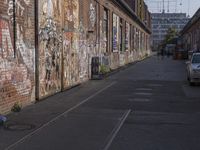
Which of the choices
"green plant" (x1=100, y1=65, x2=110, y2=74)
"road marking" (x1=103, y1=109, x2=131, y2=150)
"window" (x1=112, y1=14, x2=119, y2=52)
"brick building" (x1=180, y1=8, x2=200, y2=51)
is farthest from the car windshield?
"brick building" (x1=180, y1=8, x2=200, y2=51)

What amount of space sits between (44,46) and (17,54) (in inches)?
134

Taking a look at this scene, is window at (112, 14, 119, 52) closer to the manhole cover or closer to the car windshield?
the car windshield

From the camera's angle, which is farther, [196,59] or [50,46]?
[196,59]

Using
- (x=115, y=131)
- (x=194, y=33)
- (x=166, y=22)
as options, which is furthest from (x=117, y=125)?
(x=166, y=22)

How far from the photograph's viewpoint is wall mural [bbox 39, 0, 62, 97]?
1747cm

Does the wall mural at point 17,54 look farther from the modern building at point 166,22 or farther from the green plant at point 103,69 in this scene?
the modern building at point 166,22

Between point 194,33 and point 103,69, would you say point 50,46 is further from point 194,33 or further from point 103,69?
point 194,33

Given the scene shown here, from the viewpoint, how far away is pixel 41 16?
1730cm

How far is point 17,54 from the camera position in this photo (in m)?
14.7

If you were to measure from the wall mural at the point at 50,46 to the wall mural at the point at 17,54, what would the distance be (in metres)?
0.96

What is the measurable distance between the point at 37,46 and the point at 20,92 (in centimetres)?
254

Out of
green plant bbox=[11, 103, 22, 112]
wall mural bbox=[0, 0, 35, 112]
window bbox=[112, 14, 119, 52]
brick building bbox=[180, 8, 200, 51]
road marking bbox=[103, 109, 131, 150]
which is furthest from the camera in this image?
brick building bbox=[180, 8, 200, 51]

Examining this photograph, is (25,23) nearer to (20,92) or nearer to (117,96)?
(20,92)

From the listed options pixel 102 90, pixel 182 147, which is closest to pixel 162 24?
pixel 102 90
